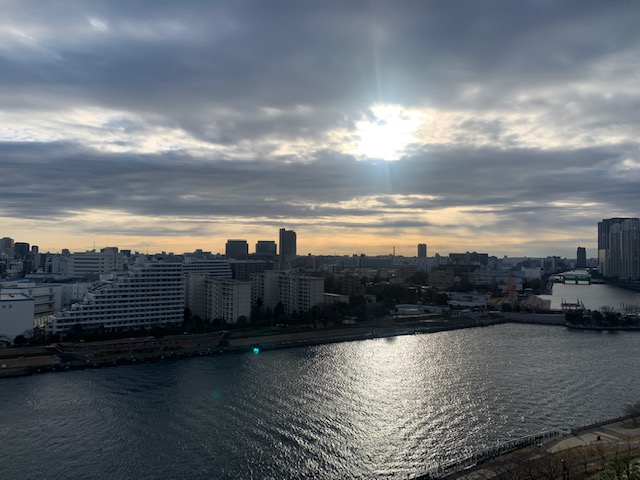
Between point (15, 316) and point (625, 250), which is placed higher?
point (625, 250)

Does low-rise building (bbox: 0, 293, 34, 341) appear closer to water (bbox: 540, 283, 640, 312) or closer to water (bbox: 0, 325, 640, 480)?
water (bbox: 0, 325, 640, 480)

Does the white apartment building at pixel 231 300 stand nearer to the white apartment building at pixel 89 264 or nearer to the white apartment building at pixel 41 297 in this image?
the white apartment building at pixel 41 297

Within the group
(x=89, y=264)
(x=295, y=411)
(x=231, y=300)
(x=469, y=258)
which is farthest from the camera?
(x=469, y=258)

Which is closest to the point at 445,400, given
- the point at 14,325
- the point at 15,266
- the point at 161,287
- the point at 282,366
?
the point at 282,366

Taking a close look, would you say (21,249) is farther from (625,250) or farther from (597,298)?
(625,250)

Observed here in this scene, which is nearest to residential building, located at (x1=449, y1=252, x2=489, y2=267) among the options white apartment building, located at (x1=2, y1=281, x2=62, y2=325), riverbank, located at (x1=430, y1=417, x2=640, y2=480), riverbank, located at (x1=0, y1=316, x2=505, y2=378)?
riverbank, located at (x1=0, y1=316, x2=505, y2=378)

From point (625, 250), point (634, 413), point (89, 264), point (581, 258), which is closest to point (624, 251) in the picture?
point (625, 250)

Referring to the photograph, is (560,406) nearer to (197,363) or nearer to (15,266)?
(197,363)
